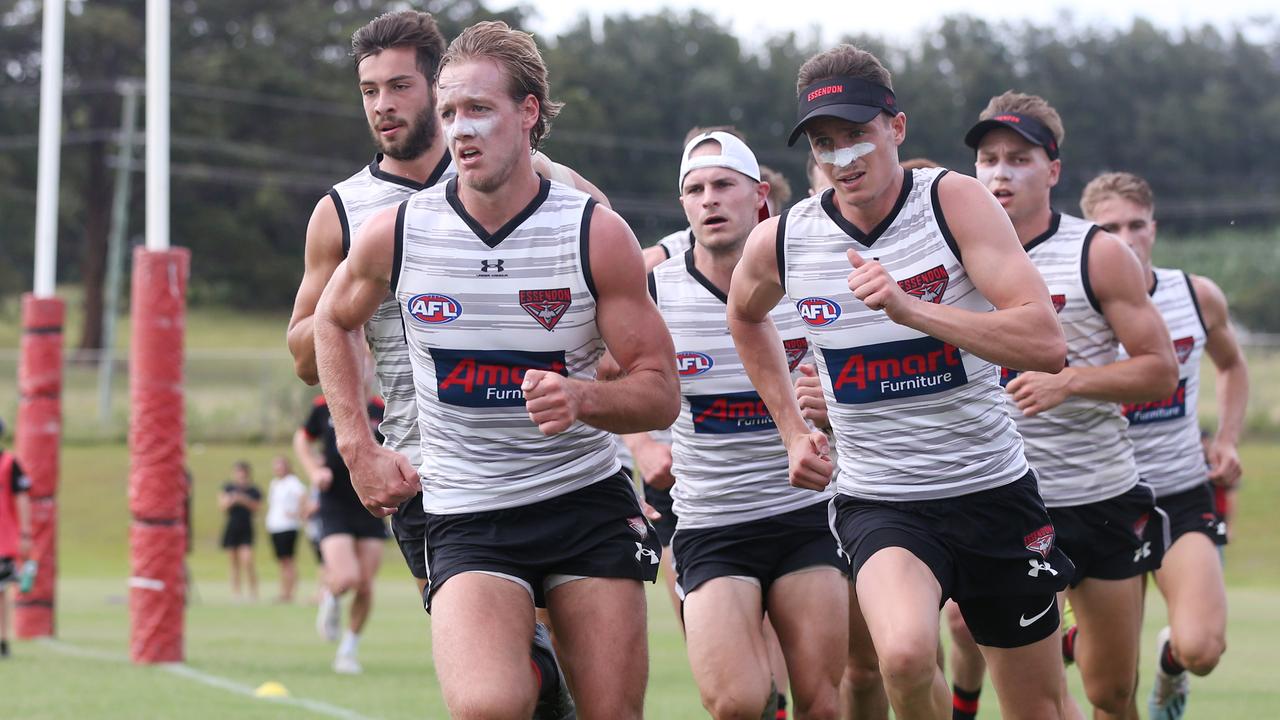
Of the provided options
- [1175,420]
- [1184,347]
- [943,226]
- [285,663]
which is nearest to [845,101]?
[943,226]

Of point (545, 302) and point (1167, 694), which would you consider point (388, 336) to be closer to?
point (545, 302)

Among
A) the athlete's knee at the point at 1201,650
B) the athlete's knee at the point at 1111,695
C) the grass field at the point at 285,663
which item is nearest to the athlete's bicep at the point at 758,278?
the athlete's knee at the point at 1111,695

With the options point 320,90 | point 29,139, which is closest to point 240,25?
point 320,90

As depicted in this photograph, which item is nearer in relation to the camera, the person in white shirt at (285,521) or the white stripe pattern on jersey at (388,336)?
the white stripe pattern on jersey at (388,336)

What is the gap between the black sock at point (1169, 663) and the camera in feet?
27.6

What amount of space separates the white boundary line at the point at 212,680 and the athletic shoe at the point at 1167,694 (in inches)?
171

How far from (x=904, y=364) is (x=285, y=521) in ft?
67.3

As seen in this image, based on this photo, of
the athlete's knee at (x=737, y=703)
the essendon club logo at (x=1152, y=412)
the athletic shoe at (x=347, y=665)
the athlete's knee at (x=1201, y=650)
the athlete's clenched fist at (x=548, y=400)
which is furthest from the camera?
the athletic shoe at (x=347, y=665)

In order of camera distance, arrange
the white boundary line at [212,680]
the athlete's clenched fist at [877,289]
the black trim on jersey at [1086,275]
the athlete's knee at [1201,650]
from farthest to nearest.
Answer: the white boundary line at [212,680] → the athlete's knee at [1201,650] → the black trim on jersey at [1086,275] → the athlete's clenched fist at [877,289]

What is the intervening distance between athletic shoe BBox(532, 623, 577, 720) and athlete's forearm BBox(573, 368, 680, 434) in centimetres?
77

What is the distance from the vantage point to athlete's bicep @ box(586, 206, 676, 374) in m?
5.29

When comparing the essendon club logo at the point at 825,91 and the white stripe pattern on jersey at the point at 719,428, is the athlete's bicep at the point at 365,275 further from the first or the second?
the white stripe pattern on jersey at the point at 719,428

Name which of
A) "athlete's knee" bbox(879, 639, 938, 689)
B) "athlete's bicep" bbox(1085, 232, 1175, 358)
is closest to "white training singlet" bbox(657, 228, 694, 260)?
"athlete's bicep" bbox(1085, 232, 1175, 358)

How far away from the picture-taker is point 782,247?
19.6 ft
